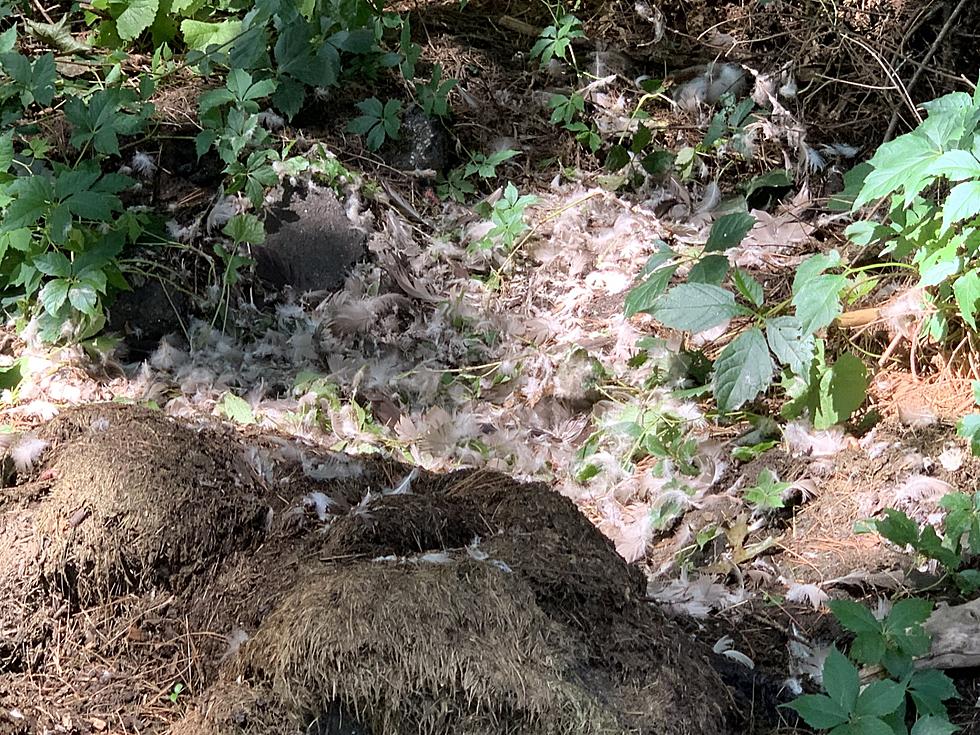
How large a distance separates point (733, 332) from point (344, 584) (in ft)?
6.59

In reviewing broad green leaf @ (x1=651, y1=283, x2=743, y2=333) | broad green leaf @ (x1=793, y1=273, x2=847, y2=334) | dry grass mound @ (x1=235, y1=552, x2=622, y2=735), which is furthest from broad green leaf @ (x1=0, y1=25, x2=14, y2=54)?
broad green leaf @ (x1=793, y1=273, x2=847, y2=334)

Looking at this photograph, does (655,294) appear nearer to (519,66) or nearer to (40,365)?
(40,365)

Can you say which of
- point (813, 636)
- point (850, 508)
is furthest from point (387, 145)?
point (813, 636)

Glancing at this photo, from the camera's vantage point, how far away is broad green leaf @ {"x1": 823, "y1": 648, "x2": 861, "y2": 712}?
1.86 metres

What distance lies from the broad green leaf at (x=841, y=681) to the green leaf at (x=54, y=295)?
2.53m

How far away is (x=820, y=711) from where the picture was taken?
184 cm

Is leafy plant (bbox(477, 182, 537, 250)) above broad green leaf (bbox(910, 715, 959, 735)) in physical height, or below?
below

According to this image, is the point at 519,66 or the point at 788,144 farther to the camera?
the point at 519,66

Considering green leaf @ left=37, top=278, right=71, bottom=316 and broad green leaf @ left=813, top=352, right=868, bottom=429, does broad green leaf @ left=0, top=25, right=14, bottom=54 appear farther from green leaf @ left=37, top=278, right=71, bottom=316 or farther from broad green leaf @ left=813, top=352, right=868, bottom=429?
broad green leaf @ left=813, top=352, right=868, bottom=429

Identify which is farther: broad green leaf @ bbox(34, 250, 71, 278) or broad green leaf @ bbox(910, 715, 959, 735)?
broad green leaf @ bbox(34, 250, 71, 278)

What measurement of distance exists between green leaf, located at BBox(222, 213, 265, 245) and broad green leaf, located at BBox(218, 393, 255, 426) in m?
0.72

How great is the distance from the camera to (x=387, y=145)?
416 centimetres

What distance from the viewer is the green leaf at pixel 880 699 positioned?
6.03ft

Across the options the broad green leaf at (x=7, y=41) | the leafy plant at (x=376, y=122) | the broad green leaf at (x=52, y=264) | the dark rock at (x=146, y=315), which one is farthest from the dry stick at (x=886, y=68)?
the broad green leaf at (x=7, y=41)
